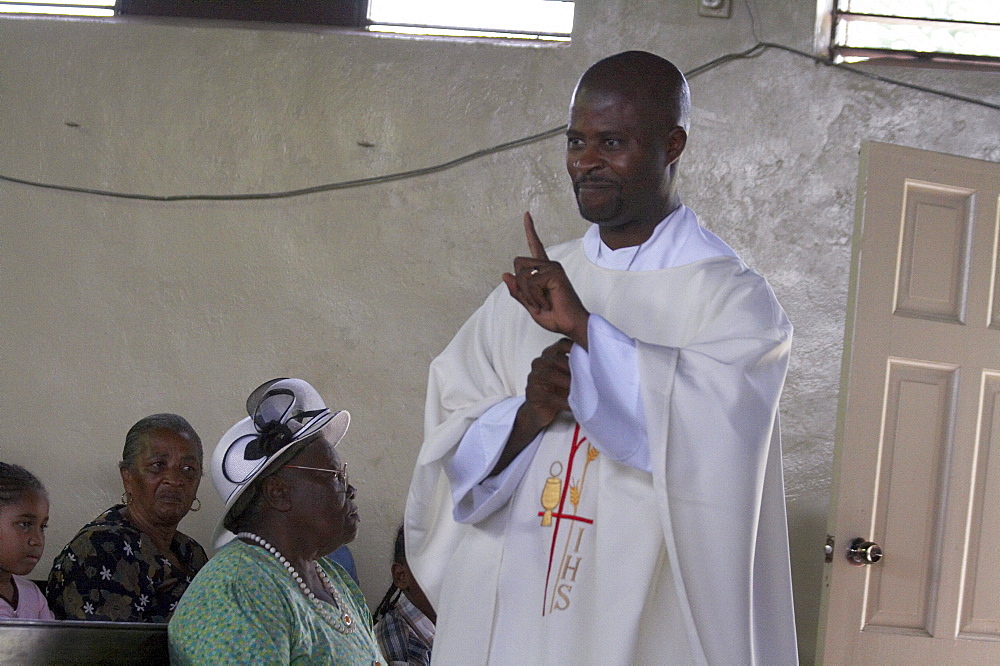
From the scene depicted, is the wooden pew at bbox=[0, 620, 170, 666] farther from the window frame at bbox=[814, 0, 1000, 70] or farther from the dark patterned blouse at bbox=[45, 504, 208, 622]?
the window frame at bbox=[814, 0, 1000, 70]

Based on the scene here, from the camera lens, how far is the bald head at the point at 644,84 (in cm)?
212

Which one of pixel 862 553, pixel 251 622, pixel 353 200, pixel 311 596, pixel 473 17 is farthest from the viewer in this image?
pixel 473 17

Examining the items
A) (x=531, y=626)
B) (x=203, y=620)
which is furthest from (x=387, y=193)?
(x=531, y=626)

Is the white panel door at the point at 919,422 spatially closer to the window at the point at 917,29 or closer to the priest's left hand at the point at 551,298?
the window at the point at 917,29

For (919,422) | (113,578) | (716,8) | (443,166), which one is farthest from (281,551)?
(716,8)

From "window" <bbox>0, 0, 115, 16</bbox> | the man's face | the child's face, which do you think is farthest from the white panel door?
"window" <bbox>0, 0, 115, 16</bbox>

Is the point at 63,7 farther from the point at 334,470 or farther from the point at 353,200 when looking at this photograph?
the point at 334,470

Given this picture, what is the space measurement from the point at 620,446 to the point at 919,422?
3.01 meters

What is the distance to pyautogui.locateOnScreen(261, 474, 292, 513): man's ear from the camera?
2.92 metres

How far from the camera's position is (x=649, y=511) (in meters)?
1.98

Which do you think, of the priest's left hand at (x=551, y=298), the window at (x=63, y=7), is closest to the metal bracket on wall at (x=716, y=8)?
the window at (x=63, y=7)

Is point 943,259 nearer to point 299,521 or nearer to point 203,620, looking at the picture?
point 299,521

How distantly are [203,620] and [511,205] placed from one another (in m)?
2.78

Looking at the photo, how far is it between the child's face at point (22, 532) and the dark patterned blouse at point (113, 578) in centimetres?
9
